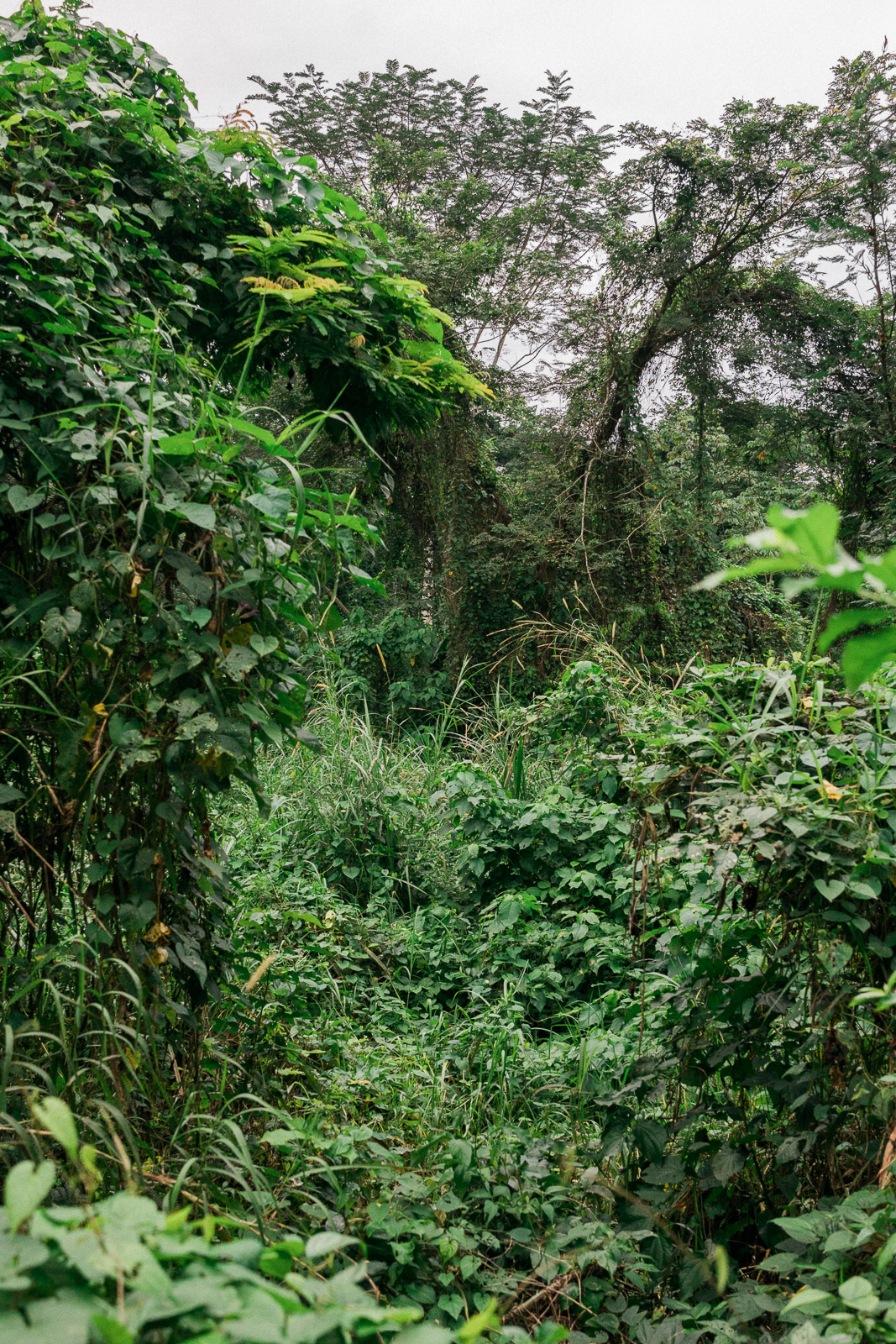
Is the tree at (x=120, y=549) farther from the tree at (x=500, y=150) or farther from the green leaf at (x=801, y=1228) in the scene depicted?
the tree at (x=500, y=150)

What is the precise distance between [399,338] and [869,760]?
165 cm

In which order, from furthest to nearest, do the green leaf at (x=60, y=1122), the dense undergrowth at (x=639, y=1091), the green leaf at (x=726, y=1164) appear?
the green leaf at (x=726, y=1164), the dense undergrowth at (x=639, y=1091), the green leaf at (x=60, y=1122)

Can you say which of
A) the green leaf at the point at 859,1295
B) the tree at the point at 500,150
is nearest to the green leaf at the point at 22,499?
the green leaf at the point at 859,1295

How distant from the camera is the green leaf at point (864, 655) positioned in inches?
19.5

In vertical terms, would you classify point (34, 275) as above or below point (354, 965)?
above

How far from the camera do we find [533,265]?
1105cm


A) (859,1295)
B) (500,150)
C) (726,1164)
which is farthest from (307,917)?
(500,150)

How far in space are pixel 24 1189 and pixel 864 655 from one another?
0.62 m

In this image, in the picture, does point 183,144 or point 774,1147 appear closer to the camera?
point 774,1147

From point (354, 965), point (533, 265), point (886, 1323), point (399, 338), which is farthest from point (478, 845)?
point (533, 265)

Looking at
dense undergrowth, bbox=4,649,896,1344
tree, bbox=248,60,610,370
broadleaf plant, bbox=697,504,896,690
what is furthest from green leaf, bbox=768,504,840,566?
tree, bbox=248,60,610,370

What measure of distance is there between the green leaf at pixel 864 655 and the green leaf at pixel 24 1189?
1.87 ft

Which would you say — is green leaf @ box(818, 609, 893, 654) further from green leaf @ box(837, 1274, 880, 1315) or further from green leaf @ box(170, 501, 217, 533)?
green leaf @ box(170, 501, 217, 533)

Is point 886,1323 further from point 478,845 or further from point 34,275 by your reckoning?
point 478,845
